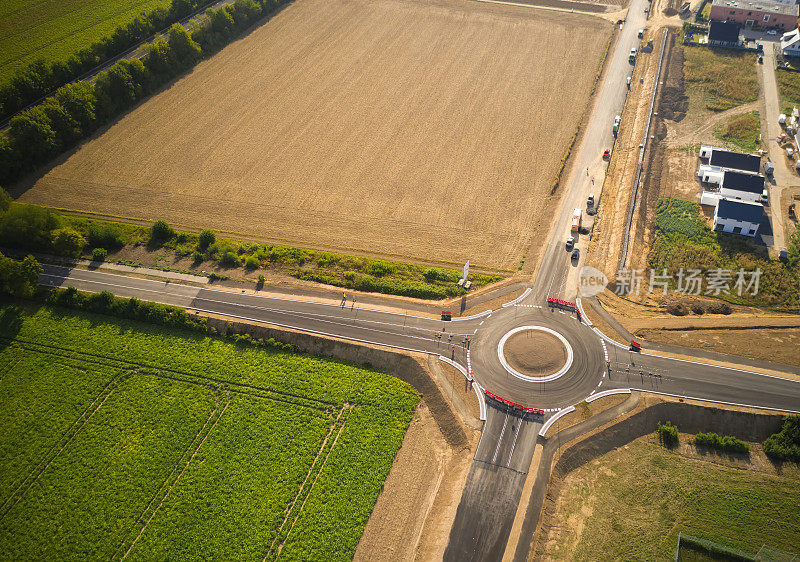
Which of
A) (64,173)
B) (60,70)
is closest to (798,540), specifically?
(64,173)

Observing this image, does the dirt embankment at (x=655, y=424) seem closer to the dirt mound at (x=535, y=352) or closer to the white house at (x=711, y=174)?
the dirt mound at (x=535, y=352)

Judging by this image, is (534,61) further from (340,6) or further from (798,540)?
(798,540)

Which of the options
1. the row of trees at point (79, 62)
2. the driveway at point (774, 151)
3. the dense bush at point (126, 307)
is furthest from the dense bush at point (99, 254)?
the driveway at point (774, 151)

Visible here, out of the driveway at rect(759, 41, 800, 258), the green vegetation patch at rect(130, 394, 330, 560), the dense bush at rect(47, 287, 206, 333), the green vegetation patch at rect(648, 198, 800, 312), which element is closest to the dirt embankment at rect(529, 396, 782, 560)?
the green vegetation patch at rect(648, 198, 800, 312)

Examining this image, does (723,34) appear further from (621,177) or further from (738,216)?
(738,216)

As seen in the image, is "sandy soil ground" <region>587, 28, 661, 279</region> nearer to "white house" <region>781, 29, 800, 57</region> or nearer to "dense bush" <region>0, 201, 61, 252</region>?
"white house" <region>781, 29, 800, 57</region>

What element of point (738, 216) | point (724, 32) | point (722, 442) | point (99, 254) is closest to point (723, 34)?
point (724, 32)
